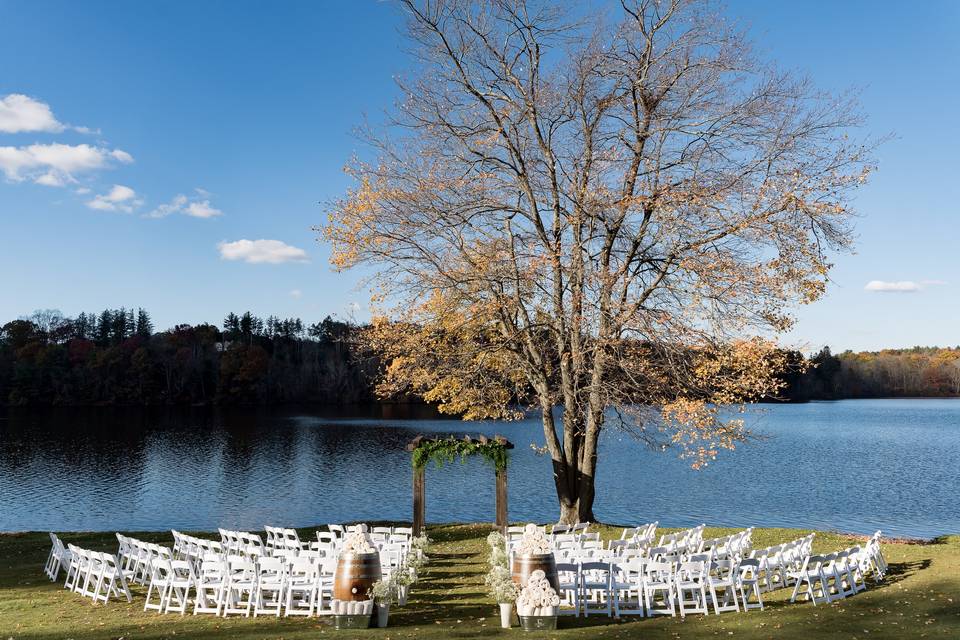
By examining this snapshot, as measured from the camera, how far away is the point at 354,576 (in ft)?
32.5

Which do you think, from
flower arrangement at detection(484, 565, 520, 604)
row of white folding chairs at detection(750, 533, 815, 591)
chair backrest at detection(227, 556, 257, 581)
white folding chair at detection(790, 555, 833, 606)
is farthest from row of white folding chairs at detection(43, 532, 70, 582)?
white folding chair at detection(790, 555, 833, 606)

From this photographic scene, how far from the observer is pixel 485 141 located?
19578 millimetres

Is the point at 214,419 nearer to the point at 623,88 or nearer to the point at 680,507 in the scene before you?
the point at 680,507

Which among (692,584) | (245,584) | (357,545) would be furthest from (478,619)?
(245,584)

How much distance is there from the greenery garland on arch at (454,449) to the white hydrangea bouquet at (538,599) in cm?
909

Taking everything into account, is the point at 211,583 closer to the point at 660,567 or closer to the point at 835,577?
the point at 660,567

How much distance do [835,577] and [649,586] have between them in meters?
3.05

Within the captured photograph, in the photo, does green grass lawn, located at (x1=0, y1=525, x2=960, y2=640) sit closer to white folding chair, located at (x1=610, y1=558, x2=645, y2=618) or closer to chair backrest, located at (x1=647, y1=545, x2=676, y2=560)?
white folding chair, located at (x1=610, y1=558, x2=645, y2=618)

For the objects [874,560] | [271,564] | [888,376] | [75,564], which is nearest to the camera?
[271,564]

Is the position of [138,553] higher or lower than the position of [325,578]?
higher

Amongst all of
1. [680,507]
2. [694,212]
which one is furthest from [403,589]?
[680,507]

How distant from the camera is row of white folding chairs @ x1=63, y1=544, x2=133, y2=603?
A: 11.2 meters

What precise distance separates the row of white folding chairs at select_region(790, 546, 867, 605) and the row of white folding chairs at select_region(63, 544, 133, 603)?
9744 millimetres

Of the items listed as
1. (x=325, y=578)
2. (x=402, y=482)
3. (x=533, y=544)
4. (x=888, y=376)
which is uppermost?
(x=888, y=376)
